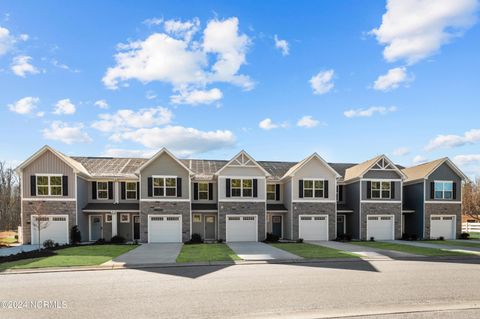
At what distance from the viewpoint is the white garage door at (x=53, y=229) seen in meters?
24.6

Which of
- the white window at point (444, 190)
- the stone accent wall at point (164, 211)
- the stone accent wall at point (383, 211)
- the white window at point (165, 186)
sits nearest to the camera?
the stone accent wall at point (164, 211)

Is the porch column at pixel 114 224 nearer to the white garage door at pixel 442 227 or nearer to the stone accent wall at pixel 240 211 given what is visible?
the stone accent wall at pixel 240 211

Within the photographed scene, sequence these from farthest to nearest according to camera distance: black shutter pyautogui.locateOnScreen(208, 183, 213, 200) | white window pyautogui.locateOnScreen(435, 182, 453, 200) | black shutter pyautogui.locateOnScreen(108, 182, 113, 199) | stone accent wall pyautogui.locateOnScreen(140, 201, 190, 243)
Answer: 1. white window pyautogui.locateOnScreen(435, 182, 453, 200)
2. black shutter pyautogui.locateOnScreen(208, 183, 213, 200)
3. black shutter pyautogui.locateOnScreen(108, 182, 113, 199)
4. stone accent wall pyautogui.locateOnScreen(140, 201, 190, 243)

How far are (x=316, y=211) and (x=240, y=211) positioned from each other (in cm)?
628

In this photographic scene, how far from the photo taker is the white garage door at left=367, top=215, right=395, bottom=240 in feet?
93.5

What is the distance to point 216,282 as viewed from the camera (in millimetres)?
11133

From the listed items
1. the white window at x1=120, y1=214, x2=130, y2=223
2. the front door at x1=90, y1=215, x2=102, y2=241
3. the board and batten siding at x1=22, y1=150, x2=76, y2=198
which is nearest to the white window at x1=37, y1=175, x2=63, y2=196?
the board and batten siding at x1=22, y1=150, x2=76, y2=198

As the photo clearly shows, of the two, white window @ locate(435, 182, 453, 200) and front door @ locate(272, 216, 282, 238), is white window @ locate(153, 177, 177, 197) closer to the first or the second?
front door @ locate(272, 216, 282, 238)

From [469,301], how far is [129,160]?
27816 millimetres

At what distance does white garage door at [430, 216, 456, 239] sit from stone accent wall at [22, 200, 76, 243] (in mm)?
29297

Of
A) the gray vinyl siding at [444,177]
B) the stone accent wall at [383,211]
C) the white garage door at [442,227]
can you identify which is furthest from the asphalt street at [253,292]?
the white garage door at [442,227]

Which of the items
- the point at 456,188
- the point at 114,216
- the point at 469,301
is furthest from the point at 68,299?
the point at 456,188

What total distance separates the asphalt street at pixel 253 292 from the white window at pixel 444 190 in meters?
17.1

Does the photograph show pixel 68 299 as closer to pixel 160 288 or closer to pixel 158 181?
pixel 160 288
